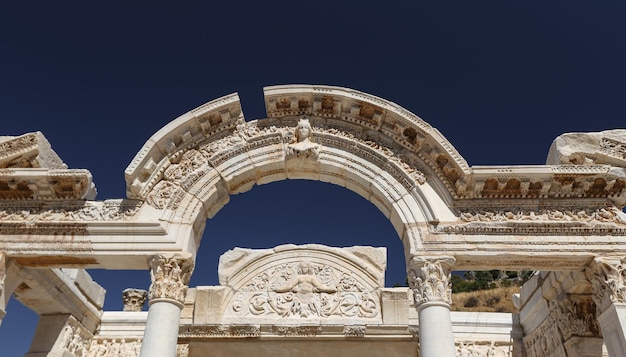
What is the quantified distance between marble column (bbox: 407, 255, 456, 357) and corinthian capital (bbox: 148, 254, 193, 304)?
3.33 metres

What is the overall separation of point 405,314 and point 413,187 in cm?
388

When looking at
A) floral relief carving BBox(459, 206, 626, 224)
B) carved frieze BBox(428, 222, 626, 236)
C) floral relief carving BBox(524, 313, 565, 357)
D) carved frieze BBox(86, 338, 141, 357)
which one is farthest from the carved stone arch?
carved frieze BBox(86, 338, 141, 357)

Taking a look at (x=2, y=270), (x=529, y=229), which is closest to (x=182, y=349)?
(x=2, y=270)

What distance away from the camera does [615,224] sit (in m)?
7.41

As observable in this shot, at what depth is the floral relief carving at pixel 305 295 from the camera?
1090 centimetres

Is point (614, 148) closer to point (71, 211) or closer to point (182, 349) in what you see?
point (71, 211)

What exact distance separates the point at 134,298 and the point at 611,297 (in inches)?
461

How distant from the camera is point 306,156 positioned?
324 inches

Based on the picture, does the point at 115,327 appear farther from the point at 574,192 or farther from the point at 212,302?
the point at 574,192

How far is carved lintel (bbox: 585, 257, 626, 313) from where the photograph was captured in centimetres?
686

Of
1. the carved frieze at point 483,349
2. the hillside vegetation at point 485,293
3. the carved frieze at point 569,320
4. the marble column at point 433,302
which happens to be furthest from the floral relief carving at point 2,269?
the hillside vegetation at point 485,293

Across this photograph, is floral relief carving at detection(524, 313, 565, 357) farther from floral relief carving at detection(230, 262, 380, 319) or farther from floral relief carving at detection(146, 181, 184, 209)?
floral relief carving at detection(146, 181, 184, 209)

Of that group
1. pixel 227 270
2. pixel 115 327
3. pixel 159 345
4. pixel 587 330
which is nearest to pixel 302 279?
pixel 227 270

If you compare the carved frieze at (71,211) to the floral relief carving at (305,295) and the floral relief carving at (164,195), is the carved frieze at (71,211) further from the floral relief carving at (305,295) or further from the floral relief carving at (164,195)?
the floral relief carving at (305,295)
